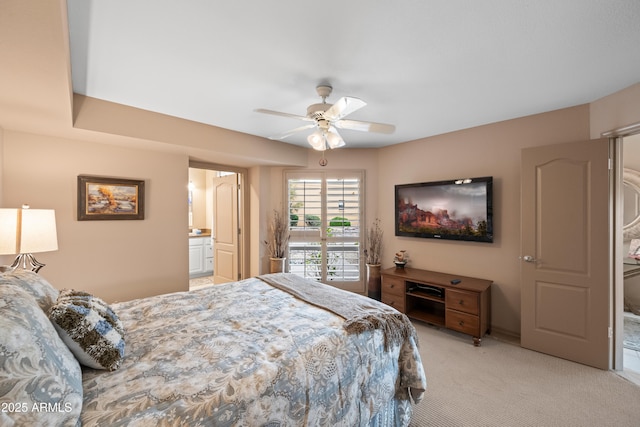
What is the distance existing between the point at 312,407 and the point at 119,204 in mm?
3055

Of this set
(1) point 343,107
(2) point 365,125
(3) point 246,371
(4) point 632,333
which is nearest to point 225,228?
(2) point 365,125

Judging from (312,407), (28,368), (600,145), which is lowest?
(312,407)

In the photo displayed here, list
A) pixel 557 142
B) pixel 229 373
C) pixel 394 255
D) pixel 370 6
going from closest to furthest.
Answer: pixel 229 373, pixel 370 6, pixel 557 142, pixel 394 255

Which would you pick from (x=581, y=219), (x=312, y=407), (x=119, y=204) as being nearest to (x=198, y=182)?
(x=119, y=204)

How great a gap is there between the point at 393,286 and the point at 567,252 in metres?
1.84

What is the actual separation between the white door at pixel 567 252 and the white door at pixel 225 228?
4010mm

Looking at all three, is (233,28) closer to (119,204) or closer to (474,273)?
(119,204)

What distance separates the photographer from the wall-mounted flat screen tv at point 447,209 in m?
3.24

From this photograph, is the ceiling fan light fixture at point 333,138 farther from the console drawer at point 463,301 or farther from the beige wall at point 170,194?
the console drawer at point 463,301

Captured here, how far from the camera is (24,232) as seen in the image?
6.42ft

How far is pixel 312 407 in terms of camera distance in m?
1.30

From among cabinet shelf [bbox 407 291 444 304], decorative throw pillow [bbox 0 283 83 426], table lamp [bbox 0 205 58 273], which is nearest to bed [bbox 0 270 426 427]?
decorative throw pillow [bbox 0 283 83 426]

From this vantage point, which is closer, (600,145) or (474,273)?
(600,145)

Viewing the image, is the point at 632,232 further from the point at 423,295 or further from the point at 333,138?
the point at 333,138
